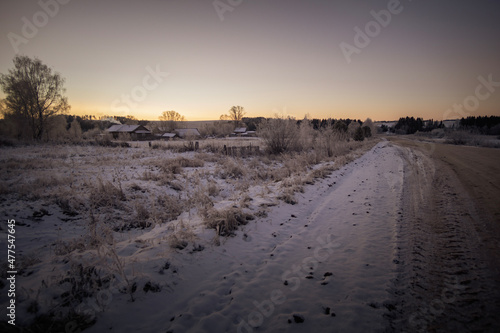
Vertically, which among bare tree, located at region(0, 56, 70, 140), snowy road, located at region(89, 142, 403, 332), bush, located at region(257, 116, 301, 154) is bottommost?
snowy road, located at region(89, 142, 403, 332)

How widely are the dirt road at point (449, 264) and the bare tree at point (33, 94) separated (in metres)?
42.3

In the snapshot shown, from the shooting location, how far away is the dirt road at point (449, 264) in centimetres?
249

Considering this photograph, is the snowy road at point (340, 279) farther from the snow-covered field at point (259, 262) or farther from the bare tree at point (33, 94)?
the bare tree at point (33, 94)

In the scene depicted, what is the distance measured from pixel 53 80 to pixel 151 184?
3399 centimetres

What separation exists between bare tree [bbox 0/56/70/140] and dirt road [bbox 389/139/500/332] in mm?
42326

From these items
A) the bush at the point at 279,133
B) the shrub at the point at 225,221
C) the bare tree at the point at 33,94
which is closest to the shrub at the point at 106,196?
the shrub at the point at 225,221

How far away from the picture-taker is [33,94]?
27.6 meters

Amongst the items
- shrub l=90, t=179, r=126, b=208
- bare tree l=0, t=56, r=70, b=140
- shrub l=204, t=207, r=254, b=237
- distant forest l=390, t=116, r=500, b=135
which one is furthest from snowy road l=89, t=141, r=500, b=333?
distant forest l=390, t=116, r=500, b=135

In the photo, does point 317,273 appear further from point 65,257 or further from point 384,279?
point 65,257

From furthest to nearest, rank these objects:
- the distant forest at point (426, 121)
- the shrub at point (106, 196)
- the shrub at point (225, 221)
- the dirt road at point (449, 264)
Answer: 1. the distant forest at point (426, 121)
2. the shrub at point (106, 196)
3. the shrub at point (225, 221)
4. the dirt road at point (449, 264)

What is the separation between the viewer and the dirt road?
2490 mm

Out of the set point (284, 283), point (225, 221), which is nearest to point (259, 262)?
point (284, 283)

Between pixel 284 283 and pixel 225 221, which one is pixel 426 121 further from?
pixel 284 283

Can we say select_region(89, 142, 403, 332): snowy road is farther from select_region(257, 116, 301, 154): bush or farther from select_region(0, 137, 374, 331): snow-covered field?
select_region(257, 116, 301, 154): bush
